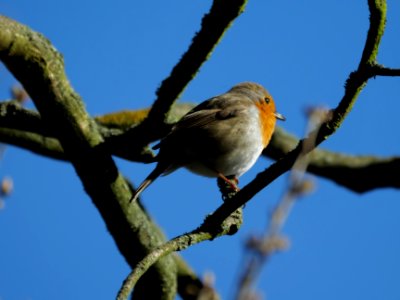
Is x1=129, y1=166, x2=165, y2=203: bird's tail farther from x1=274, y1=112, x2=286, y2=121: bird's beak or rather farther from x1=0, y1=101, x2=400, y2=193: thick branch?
x1=274, y1=112, x2=286, y2=121: bird's beak

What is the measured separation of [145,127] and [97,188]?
624mm

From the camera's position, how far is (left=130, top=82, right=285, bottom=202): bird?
471 cm

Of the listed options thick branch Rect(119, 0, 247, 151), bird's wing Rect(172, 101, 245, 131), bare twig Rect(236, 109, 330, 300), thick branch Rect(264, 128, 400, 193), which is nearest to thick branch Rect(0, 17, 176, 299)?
thick branch Rect(119, 0, 247, 151)

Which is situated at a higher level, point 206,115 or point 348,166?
point 206,115

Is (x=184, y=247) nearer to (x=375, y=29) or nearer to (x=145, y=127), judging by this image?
(x=375, y=29)

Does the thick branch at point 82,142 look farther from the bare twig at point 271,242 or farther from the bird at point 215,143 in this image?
the bare twig at point 271,242

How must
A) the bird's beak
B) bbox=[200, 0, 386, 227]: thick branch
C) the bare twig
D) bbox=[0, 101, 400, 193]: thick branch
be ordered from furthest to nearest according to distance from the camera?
the bird's beak, bbox=[0, 101, 400, 193]: thick branch, bbox=[200, 0, 386, 227]: thick branch, the bare twig

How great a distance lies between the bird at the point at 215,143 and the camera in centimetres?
471

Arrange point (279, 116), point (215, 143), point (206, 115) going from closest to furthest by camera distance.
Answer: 1. point (215, 143)
2. point (206, 115)
3. point (279, 116)

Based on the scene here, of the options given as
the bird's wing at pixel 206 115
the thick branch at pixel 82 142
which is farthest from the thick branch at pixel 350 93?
the bird's wing at pixel 206 115

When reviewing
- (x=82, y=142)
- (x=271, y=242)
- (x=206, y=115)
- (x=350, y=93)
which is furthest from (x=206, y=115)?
(x=271, y=242)

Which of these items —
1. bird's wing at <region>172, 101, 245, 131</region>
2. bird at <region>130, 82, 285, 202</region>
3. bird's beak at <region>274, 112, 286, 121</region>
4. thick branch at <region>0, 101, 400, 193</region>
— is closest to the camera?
bird at <region>130, 82, 285, 202</region>

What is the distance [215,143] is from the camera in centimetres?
484

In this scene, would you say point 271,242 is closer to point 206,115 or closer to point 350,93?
point 350,93
